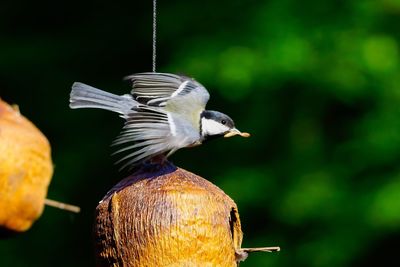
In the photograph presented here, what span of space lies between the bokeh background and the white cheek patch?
4.85 feet

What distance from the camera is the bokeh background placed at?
15.0 ft

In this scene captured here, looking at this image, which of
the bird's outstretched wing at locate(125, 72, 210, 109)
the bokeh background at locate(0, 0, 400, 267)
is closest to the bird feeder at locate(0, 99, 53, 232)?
the bird's outstretched wing at locate(125, 72, 210, 109)

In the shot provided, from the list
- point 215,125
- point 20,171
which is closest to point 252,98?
point 215,125

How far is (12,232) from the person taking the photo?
1469 millimetres

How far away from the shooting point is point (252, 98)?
471 cm

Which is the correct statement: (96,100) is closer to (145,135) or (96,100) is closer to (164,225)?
(145,135)

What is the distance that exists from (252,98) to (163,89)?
1.90 m

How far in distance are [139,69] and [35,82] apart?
0.58m

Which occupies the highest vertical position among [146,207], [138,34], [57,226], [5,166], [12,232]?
[5,166]

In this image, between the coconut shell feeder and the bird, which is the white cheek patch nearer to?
the bird

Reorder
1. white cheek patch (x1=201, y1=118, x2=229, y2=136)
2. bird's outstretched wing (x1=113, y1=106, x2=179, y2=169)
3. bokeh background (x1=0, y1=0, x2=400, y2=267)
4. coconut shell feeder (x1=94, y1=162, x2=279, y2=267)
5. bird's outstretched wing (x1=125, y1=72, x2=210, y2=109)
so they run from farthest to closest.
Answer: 1. bokeh background (x1=0, y1=0, x2=400, y2=267)
2. white cheek patch (x1=201, y1=118, x2=229, y2=136)
3. bird's outstretched wing (x1=125, y1=72, x2=210, y2=109)
4. bird's outstretched wing (x1=113, y1=106, x2=179, y2=169)
5. coconut shell feeder (x1=94, y1=162, x2=279, y2=267)

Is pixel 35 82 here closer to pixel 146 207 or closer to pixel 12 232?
pixel 146 207

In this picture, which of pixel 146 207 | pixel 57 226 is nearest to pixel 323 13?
pixel 57 226

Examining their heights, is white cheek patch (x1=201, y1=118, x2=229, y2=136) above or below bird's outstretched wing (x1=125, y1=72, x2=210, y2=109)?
below
